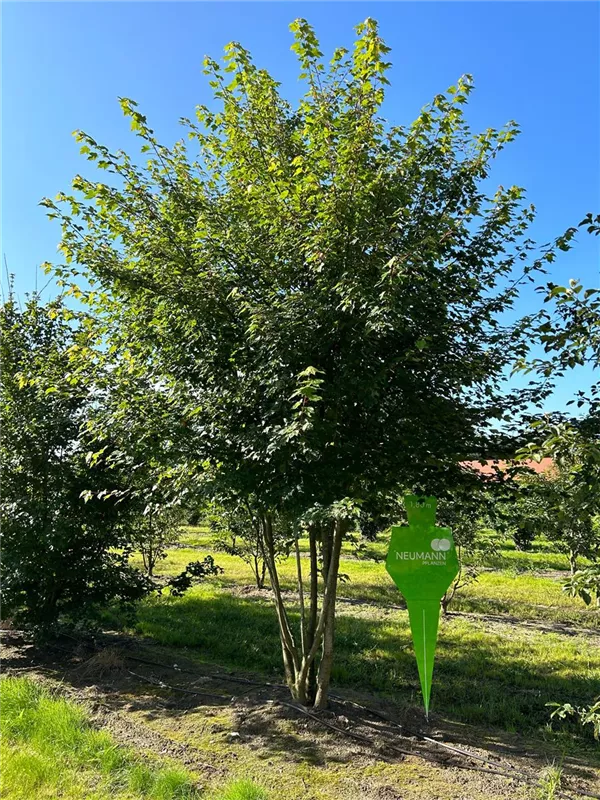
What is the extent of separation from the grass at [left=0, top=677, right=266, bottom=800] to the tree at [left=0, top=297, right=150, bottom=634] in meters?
2.02

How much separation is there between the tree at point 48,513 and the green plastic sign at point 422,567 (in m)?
3.31

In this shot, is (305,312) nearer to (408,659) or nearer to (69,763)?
(69,763)

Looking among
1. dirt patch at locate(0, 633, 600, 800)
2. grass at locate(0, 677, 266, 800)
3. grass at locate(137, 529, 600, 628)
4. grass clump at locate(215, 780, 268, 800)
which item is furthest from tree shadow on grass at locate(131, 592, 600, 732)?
grass at locate(0, 677, 266, 800)

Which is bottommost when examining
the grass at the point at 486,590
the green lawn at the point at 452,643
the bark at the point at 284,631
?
the grass at the point at 486,590

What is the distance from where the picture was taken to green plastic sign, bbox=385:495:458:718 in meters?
4.43

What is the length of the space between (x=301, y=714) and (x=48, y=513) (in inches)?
136

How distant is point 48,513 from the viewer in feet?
20.0

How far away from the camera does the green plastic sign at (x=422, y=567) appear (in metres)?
4.43

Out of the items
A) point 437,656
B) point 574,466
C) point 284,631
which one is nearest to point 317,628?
point 284,631

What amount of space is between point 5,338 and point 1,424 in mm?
1032

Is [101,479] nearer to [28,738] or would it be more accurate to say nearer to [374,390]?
[28,738]

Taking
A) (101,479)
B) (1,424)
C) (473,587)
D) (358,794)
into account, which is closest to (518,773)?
(358,794)

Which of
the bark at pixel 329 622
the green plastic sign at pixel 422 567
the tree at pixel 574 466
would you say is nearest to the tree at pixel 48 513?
the bark at pixel 329 622

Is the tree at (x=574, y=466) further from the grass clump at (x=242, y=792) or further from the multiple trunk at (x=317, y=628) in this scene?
the grass clump at (x=242, y=792)
